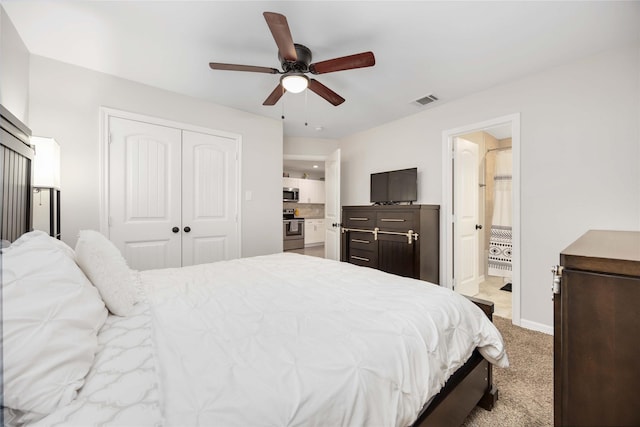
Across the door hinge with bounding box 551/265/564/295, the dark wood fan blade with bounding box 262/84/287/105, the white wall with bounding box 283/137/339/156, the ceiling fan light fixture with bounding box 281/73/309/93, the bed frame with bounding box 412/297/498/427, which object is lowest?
the bed frame with bounding box 412/297/498/427

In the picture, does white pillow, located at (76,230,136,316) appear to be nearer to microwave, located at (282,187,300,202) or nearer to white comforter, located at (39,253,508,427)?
white comforter, located at (39,253,508,427)

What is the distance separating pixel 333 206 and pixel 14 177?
139 inches

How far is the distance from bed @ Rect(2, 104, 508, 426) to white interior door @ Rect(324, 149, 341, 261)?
2.81 metres

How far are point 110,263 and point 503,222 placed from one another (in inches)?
193

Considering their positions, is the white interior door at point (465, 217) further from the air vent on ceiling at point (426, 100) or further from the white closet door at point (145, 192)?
the white closet door at point (145, 192)

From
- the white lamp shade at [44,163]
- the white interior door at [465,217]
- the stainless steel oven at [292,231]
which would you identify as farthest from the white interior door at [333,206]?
the white lamp shade at [44,163]

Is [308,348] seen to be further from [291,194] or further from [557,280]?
[291,194]

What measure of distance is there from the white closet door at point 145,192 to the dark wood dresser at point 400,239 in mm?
2389

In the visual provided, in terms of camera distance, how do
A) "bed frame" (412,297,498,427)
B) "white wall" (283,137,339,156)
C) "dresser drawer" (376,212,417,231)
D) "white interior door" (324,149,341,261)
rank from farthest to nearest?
"white wall" (283,137,339,156), "white interior door" (324,149,341,261), "dresser drawer" (376,212,417,231), "bed frame" (412,297,498,427)

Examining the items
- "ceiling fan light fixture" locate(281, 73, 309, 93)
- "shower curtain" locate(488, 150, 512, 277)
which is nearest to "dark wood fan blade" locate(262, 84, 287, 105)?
"ceiling fan light fixture" locate(281, 73, 309, 93)

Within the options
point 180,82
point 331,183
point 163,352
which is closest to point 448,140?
point 331,183

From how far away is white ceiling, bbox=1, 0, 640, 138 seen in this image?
167 centimetres

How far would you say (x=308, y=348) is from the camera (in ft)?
2.70

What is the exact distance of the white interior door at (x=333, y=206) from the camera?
414 centimetres
